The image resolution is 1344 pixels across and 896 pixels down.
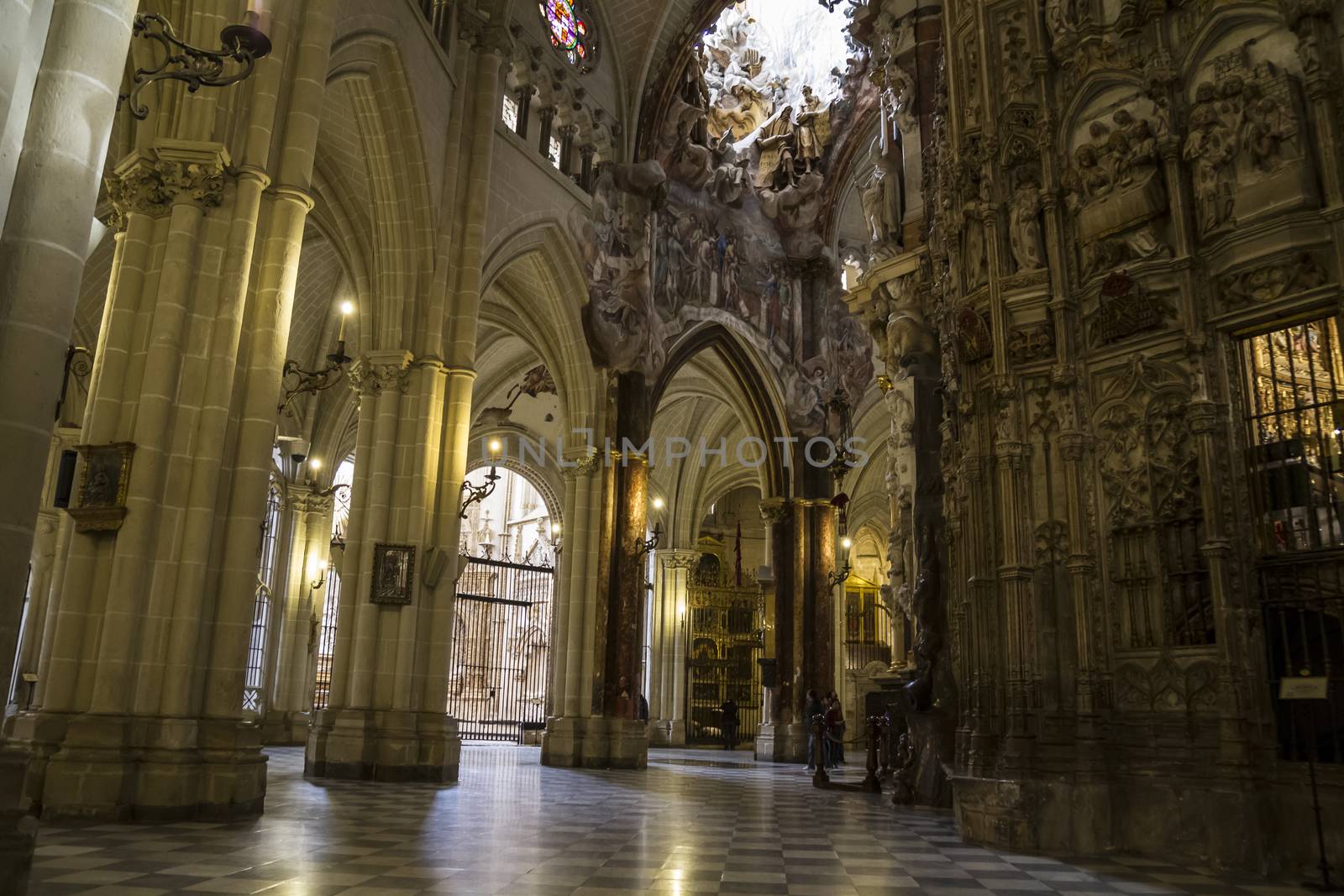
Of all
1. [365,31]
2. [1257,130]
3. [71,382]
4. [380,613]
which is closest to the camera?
[1257,130]

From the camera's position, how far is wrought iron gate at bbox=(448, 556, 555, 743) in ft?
103

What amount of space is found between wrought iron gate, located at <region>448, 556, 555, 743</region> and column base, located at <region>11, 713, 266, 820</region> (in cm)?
2265

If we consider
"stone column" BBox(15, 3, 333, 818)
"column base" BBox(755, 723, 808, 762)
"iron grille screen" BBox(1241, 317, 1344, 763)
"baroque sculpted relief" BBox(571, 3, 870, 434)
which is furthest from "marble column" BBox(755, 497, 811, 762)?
"iron grille screen" BBox(1241, 317, 1344, 763)

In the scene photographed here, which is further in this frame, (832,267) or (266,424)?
(832,267)

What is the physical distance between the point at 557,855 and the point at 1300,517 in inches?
215

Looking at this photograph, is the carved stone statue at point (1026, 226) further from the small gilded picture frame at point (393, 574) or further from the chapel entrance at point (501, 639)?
the chapel entrance at point (501, 639)

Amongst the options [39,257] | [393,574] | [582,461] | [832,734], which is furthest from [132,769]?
[832,734]

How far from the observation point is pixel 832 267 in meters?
24.9

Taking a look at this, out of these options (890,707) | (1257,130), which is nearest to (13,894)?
(1257,130)

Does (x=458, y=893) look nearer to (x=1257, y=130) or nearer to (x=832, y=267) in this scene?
(x=1257, y=130)

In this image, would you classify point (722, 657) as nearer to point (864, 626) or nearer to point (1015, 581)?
point (864, 626)

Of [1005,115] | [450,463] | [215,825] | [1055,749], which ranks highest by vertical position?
[1005,115]

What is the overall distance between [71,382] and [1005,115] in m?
15.0

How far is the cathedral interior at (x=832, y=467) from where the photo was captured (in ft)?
19.0
